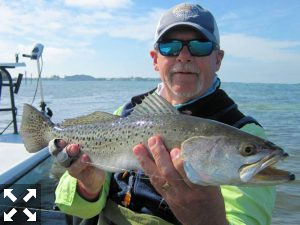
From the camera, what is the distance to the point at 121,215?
3646 mm

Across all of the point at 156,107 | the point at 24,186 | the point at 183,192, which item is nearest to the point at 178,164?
the point at 183,192

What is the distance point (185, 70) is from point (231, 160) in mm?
1237

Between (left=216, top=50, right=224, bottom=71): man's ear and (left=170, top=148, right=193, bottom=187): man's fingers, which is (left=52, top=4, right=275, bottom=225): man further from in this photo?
(left=170, top=148, right=193, bottom=187): man's fingers

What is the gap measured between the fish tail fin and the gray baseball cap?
1.39 meters

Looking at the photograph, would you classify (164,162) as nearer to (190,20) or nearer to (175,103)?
(175,103)

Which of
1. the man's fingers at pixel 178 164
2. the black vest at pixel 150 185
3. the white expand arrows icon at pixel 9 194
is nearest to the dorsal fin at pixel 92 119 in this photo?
the black vest at pixel 150 185

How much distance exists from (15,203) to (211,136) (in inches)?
214

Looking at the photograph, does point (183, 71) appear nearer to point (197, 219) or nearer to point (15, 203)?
point (197, 219)

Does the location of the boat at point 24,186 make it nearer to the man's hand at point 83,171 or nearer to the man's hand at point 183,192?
the man's hand at point 83,171

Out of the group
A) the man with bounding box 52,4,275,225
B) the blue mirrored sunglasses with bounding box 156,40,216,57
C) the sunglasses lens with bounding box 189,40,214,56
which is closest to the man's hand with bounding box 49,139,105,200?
the man with bounding box 52,4,275,225

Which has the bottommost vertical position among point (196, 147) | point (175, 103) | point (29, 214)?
point (29, 214)

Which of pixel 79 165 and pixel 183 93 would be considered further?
pixel 183 93

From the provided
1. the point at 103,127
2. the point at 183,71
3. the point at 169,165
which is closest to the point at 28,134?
the point at 103,127

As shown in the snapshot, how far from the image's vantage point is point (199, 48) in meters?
3.69
